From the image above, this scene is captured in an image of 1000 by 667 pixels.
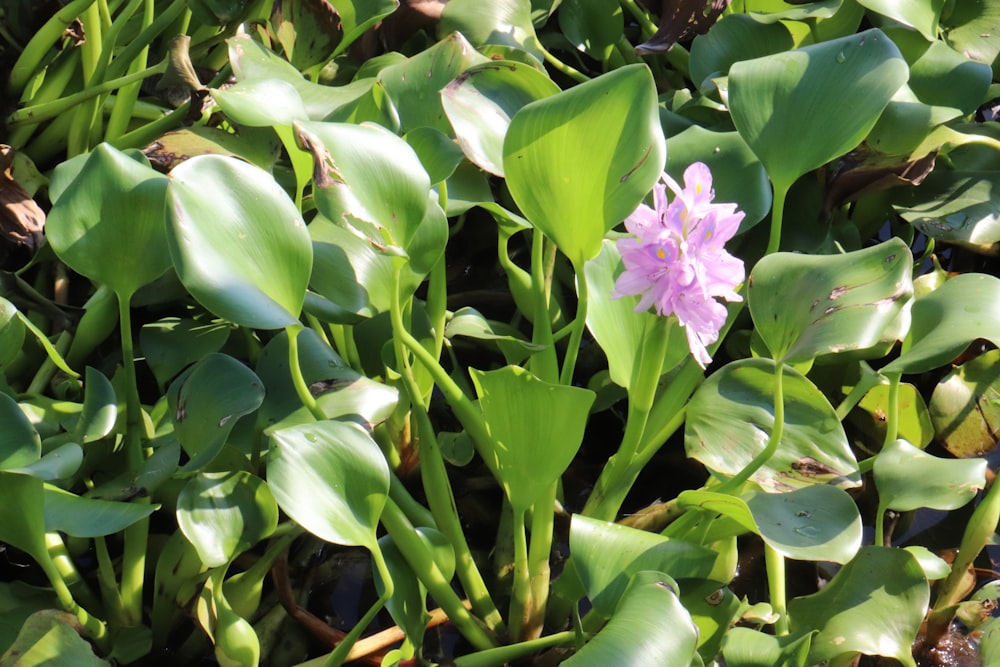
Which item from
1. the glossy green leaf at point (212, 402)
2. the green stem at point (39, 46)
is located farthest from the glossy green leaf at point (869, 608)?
the green stem at point (39, 46)

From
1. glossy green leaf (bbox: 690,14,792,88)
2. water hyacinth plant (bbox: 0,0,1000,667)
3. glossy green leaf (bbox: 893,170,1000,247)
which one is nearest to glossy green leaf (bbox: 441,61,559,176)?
water hyacinth plant (bbox: 0,0,1000,667)

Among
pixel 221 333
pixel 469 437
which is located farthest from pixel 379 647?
pixel 221 333

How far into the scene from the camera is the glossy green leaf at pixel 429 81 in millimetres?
957

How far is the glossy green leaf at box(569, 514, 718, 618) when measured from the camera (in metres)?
0.70

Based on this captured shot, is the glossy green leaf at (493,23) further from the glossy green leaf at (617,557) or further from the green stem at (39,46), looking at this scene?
the glossy green leaf at (617,557)

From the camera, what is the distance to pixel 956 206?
3.82 feet

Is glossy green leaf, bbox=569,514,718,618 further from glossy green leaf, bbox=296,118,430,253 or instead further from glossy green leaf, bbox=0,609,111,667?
glossy green leaf, bbox=0,609,111,667

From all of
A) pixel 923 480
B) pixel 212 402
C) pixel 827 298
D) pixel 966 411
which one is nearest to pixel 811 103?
pixel 827 298

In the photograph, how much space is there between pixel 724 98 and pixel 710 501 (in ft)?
1.81

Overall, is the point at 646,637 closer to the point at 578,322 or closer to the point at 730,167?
the point at 578,322

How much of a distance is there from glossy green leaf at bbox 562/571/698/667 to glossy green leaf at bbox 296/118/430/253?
290mm

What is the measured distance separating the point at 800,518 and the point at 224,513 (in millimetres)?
411

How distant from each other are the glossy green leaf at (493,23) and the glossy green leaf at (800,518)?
2.06 ft

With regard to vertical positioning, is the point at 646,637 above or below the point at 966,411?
above
